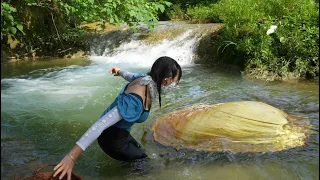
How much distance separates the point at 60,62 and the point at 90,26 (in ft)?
9.40

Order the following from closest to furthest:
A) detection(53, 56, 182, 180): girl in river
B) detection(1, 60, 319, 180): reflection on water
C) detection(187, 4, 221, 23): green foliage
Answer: detection(53, 56, 182, 180): girl in river < detection(1, 60, 319, 180): reflection on water < detection(187, 4, 221, 23): green foliage

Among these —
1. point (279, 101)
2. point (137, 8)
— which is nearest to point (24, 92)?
point (137, 8)

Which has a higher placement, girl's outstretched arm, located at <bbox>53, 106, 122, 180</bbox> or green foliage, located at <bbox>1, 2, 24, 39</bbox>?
green foliage, located at <bbox>1, 2, 24, 39</bbox>

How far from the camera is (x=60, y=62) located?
9148mm

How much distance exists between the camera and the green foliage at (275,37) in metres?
6.01

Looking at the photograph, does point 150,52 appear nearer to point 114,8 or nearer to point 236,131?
point 114,8

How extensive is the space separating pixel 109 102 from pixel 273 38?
341 centimetres

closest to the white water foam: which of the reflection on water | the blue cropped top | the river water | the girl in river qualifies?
the river water

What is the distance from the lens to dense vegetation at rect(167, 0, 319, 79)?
6.02 meters

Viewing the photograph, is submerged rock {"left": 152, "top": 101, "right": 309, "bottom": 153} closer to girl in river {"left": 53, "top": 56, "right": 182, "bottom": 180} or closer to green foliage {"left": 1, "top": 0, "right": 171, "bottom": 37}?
girl in river {"left": 53, "top": 56, "right": 182, "bottom": 180}

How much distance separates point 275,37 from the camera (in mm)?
6414

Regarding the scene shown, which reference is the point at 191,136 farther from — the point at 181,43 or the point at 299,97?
the point at 181,43

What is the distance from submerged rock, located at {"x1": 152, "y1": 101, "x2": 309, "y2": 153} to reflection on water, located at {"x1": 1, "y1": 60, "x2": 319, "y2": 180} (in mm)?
103

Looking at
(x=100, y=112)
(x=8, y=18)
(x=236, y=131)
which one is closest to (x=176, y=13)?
(x=100, y=112)
